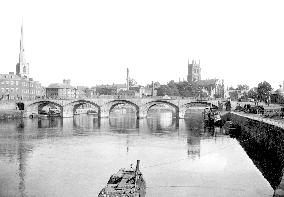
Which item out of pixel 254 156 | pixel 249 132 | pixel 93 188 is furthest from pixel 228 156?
pixel 93 188

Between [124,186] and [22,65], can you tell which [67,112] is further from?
[124,186]

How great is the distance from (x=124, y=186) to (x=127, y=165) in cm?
1491

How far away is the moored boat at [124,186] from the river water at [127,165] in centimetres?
280

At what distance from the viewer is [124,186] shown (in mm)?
20500

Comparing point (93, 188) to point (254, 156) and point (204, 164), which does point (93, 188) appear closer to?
point (204, 164)

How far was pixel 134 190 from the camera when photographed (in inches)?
792

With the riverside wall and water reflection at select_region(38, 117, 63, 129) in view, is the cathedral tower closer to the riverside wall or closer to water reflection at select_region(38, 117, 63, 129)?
water reflection at select_region(38, 117, 63, 129)

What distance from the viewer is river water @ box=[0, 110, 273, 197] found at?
26281 millimetres

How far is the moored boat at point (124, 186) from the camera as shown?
64.1 feet

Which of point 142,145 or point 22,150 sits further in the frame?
point 142,145

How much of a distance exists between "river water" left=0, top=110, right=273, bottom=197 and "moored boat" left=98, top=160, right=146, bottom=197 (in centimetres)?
280

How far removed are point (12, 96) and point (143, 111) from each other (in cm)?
5232

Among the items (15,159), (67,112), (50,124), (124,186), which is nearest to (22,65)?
(67,112)

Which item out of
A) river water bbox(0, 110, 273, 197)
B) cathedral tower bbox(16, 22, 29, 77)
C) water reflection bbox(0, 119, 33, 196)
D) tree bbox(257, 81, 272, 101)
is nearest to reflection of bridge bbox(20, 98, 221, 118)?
tree bbox(257, 81, 272, 101)
